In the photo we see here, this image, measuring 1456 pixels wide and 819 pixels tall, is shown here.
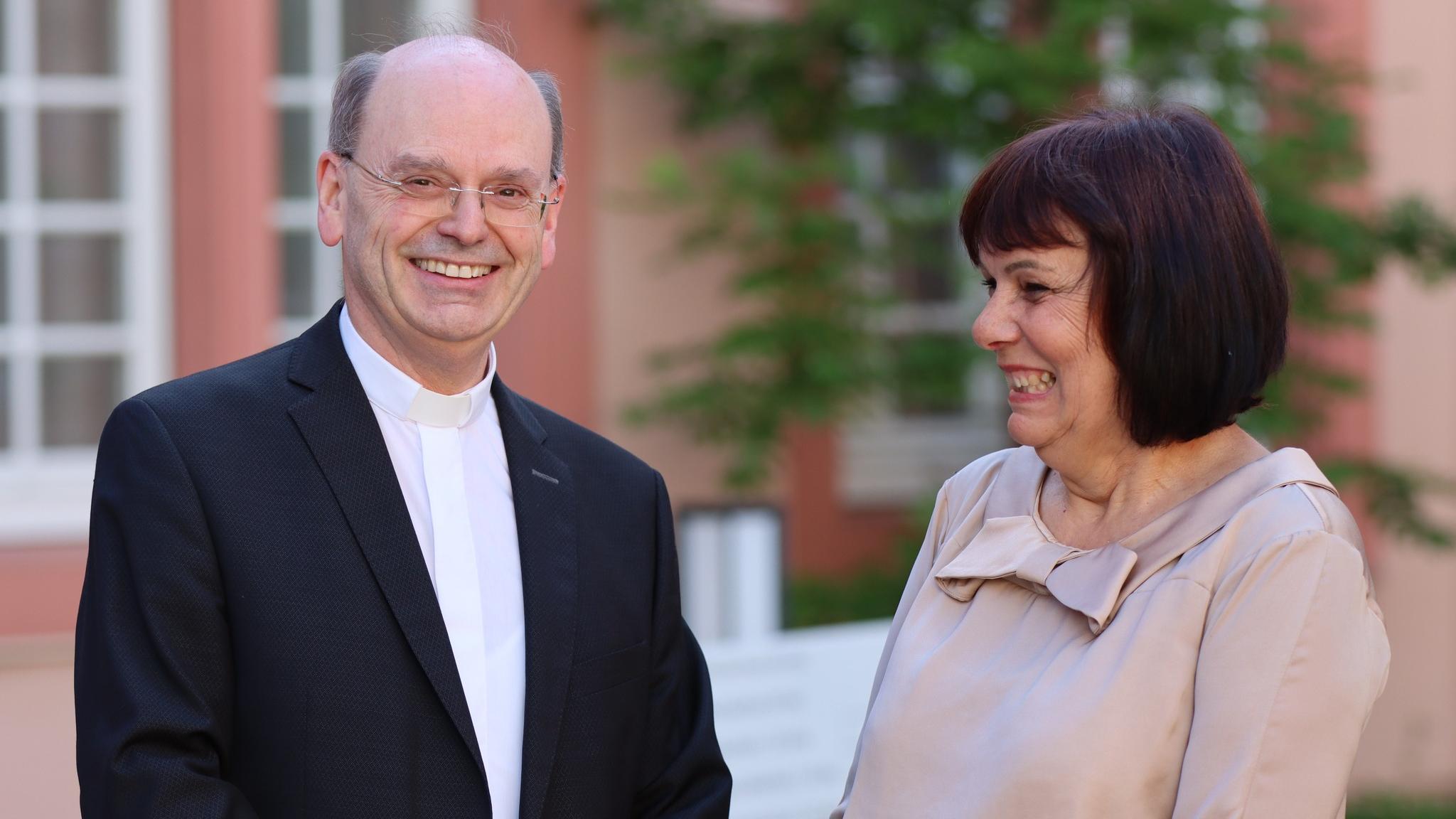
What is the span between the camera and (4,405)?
5605 mm

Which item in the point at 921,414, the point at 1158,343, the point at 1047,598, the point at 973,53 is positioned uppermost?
the point at 973,53

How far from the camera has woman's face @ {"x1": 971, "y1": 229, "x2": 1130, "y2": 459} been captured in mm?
2195

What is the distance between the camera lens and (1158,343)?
2.13m

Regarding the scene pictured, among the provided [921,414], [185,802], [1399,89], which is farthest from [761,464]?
[185,802]

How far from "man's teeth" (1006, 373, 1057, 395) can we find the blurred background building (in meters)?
2.11

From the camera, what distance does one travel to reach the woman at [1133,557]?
195 centimetres

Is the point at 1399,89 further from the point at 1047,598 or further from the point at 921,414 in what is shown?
the point at 1047,598

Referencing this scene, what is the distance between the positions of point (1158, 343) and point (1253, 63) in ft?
16.8

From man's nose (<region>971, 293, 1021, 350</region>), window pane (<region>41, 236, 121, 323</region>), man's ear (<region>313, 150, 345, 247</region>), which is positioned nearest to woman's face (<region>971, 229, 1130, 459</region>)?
man's nose (<region>971, 293, 1021, 350</region>)

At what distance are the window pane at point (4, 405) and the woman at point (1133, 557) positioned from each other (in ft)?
13.9

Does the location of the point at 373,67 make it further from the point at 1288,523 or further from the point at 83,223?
the point at 83,223

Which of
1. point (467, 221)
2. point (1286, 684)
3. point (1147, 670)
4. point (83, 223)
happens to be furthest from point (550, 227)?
point (83, 223)

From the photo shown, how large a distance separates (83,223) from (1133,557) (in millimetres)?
4598

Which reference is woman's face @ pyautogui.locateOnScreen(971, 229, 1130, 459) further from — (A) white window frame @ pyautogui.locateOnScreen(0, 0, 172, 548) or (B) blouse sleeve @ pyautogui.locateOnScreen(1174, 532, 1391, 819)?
(A) white window frame @ pyautogui.locateOnScreen(0, 0, 172, 548)
